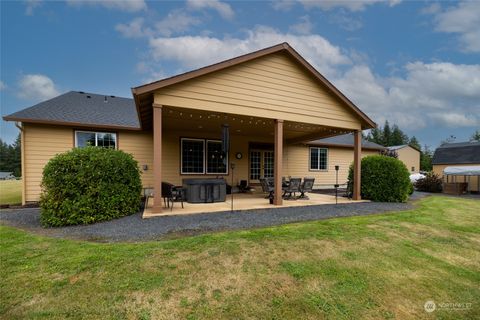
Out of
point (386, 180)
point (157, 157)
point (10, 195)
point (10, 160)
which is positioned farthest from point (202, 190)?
point (10, 160)

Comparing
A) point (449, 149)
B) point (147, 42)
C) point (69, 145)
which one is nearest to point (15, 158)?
point (147, 42)

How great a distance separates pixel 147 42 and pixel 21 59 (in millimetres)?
8528

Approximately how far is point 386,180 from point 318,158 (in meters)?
6.25

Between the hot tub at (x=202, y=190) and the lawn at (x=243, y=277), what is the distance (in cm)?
385

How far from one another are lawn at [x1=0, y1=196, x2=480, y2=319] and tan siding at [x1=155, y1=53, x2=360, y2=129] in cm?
408

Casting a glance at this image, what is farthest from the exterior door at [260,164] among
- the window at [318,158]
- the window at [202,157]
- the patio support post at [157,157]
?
the patio support post at [157,157]

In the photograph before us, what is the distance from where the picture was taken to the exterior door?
44.5 ft

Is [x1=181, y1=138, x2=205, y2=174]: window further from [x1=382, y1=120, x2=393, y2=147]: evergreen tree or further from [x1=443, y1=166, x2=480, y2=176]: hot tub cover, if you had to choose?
[x1=382, y1=120, x2=393, y2=147]: evergreen tree

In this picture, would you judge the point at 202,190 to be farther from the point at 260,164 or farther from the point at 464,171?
the point at 464,171

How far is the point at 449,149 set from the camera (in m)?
22.7

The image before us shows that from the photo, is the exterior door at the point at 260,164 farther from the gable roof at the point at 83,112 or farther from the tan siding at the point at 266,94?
the gable roof at the point at 83,112

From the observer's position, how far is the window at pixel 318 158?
50.3ft

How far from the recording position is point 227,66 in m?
7.10

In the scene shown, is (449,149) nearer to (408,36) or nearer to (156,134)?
(408,36)
